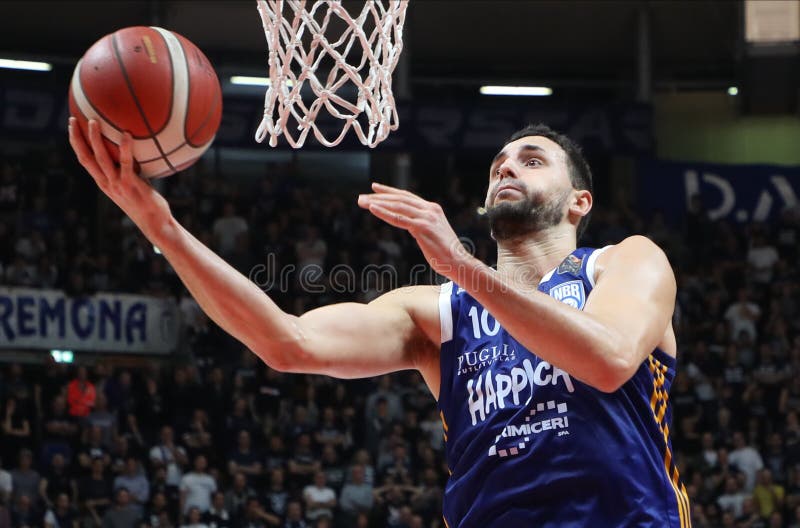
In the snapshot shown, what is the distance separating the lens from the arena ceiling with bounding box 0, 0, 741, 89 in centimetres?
1689

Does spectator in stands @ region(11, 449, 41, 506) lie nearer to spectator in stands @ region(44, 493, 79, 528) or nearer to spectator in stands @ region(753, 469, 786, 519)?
spectator in stands @ region(44, 493, 79, 528)

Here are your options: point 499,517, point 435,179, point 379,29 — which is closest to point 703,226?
point 435,179

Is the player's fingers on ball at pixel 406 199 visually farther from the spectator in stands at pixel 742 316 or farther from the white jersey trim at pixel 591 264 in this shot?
the spectator in stands at pixel 742 316

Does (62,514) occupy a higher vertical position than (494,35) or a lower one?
lower

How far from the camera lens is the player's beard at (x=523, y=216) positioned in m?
3.60

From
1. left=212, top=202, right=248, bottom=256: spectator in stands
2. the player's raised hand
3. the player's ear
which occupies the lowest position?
the player's raised hand

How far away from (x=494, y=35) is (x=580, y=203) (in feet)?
48.2

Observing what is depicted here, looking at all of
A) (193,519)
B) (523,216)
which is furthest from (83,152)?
(193,519)

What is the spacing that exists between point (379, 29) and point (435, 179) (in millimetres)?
13686

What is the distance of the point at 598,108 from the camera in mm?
16312

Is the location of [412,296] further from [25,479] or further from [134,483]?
[25,479]

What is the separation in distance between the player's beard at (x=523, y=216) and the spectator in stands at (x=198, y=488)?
805 cm

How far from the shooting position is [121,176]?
2838mm

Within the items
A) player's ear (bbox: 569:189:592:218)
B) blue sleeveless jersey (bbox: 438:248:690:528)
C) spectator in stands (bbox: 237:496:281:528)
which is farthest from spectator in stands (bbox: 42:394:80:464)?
blue sleeveless jersey (bbox: 438:248:690:528)
